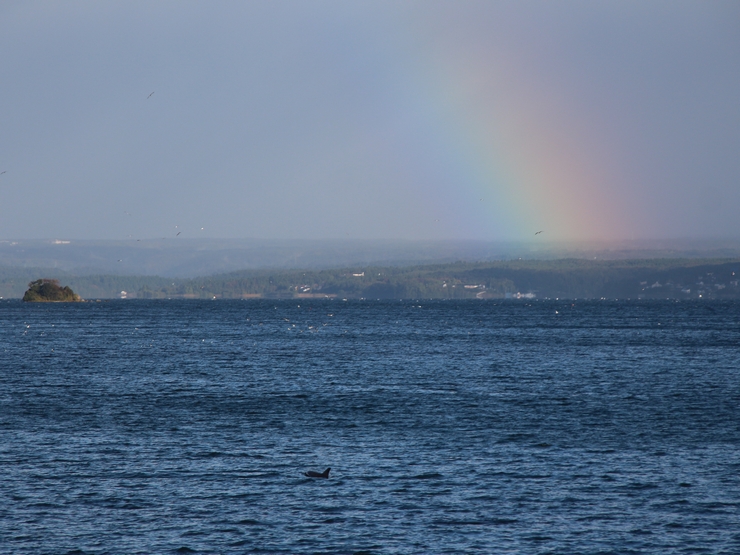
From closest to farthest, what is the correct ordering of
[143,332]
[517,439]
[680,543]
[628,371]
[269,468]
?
[680,543]
[269,468]
[517,439]
[628,371]
[143,332]

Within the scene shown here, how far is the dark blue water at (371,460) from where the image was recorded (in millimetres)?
27281

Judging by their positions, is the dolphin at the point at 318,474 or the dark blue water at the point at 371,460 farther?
the dolphin at the point at 318,474

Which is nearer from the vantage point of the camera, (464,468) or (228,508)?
(228,508)

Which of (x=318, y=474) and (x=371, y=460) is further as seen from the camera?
(x=371, y=460)

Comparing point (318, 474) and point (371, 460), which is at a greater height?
point (318, 474)

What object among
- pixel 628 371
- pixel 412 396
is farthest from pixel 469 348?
pixel 412 396

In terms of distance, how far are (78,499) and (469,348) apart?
8093cm

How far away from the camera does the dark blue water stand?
27.3 metres

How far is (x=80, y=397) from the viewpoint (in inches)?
2302

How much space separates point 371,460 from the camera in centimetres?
3750

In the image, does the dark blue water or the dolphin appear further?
the dolphin

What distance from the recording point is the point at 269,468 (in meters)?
35.8

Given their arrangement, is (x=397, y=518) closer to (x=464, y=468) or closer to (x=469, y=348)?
(x=464, y=468)

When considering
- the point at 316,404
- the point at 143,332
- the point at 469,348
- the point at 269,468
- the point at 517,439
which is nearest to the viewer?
the point at 269,468
